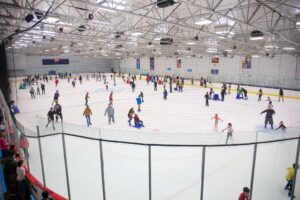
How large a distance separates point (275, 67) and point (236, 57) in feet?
18.0

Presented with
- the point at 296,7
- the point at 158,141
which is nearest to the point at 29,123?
the point at 158,141

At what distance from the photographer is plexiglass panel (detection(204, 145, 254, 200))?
5457mm

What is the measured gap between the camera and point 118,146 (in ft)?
26.1

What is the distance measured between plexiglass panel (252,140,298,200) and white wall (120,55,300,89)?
70.9ft

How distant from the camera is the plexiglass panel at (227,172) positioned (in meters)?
5.46

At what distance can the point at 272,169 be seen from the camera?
6.36 meters

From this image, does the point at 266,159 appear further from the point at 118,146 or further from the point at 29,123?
the point at 29,123

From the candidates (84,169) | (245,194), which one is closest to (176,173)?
(245,194)

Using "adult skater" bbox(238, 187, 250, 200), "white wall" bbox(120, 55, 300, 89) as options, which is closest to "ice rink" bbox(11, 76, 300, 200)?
"adult skater" bbox(238, 187, 250, 200)

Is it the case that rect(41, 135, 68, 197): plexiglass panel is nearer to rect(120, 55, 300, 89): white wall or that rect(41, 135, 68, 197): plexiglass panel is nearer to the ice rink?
the ice rink

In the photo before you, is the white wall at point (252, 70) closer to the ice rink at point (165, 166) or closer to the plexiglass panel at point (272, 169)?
the ice rink at point (165, 166)

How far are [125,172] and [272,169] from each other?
442cm

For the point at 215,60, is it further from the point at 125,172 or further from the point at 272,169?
the point at 125,172

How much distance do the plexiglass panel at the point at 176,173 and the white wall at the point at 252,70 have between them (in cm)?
2419
